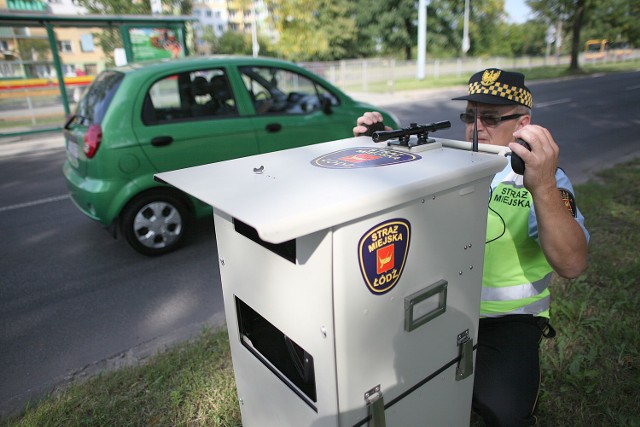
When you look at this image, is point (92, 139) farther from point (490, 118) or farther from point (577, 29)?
point (577, 29)

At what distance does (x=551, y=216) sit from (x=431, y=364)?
59 cm

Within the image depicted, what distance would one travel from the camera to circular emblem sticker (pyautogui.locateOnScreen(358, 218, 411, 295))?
3.39ft

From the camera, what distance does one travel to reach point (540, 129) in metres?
1.26

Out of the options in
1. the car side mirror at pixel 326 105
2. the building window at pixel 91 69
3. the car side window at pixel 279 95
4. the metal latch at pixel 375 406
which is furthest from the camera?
the building window at pixel 91 69

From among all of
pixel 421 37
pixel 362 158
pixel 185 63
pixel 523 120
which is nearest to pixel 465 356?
pixel 362 158

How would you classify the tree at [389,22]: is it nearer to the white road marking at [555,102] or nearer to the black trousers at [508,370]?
the white road marking at [555,102]

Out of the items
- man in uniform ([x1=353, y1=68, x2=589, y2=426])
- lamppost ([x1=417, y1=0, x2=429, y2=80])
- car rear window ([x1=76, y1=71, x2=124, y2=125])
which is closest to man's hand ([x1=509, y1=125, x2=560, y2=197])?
man in uniform ([x1=353, y1=68, x2=589, y2=426])

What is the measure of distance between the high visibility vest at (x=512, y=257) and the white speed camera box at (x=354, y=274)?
0.31m

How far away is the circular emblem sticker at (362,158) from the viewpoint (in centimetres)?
124

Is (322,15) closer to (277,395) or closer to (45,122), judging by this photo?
(45,122)

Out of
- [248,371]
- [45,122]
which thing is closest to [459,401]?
[248,371]

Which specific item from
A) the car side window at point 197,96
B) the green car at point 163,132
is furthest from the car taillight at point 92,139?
the car side window at point 197,96

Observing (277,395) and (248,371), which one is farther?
(248,371)

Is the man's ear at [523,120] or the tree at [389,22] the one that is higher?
the tree at [389,22]
